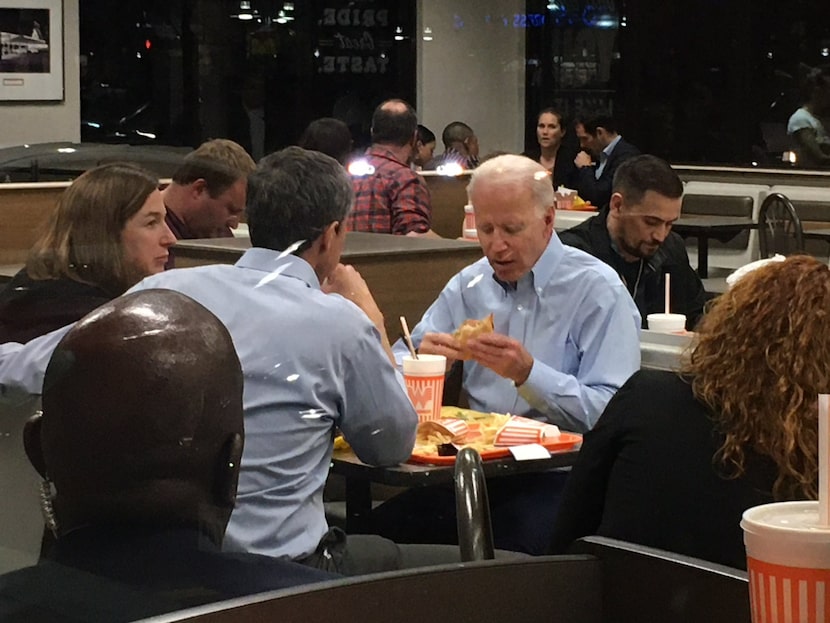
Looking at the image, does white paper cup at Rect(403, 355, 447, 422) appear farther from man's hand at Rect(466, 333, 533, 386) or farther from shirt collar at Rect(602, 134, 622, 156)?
shirt collar at Rect(602, 134, 622, 156)

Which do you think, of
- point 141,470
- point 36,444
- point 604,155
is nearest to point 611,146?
point 604,155

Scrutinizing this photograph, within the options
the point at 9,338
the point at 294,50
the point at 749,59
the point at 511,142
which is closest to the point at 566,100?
the point at 511,142

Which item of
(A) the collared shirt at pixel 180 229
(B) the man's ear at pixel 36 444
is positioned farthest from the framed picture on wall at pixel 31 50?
(B) the man's ear at pixel 36 444

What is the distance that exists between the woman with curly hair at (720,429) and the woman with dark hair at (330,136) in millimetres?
3008

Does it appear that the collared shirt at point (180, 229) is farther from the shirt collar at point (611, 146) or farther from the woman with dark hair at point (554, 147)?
the shirt collar at point (611, 146)

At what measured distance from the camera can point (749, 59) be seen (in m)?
5.97

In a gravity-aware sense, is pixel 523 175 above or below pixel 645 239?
above

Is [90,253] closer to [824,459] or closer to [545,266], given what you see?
[545,266]

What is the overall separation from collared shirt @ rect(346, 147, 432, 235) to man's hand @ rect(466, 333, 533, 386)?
2.04 m

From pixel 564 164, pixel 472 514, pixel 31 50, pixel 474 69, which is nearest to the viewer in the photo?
pixel 472 514

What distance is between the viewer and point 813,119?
6176 mm

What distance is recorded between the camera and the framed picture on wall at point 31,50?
4.18 meters

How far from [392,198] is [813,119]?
7.31ft

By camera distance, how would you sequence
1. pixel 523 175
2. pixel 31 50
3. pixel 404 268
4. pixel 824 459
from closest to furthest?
1. pixel 824 459
2. pixel 523 175
3. pixel 404 268
4. pixel 31 50
